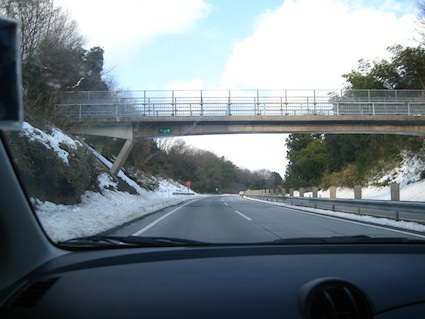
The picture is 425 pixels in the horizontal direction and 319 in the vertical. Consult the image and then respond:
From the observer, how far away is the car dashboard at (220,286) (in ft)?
9.01

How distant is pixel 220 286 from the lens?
2.97 metres

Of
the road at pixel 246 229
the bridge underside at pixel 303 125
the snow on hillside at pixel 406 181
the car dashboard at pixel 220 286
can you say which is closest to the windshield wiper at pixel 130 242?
the car dashboard at pixel 220 286

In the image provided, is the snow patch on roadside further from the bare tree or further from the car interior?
the car interior

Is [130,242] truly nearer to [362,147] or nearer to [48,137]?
[48,137]

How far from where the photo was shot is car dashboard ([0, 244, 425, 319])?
2.75 m

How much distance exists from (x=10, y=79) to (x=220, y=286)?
1561mm

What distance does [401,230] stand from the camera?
554 inches

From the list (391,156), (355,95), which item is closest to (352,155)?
(391,156)

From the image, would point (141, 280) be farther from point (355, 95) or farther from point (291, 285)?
point (355, 95)

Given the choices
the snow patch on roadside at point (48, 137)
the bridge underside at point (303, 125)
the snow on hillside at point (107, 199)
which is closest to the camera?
the snow patch on roadside at point (48, 137)

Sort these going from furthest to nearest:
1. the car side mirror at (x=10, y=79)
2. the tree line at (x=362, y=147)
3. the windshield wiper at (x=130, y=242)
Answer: the tree line at (x=362, y=147), the windshield wiper at (x=130, y=242), the car side mirror at (x=10, y=79)

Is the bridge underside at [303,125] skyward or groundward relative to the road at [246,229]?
skyward

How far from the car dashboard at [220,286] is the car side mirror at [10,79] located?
3.51 ft

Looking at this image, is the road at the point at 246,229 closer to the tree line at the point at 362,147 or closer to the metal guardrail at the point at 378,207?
the metal guardrail at the point at 378,207
